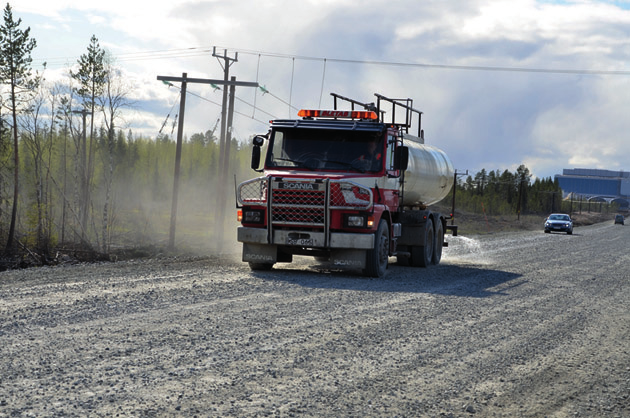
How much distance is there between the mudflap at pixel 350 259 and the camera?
14.7 m

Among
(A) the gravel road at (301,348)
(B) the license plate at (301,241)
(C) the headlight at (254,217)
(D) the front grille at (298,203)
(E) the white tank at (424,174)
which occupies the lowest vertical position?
(A) the gravel road at (301,348)

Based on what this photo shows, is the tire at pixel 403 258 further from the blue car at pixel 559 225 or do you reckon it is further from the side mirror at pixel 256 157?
the blue car at pixel 559 225

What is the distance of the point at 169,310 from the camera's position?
9492mm

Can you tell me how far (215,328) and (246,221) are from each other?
6.51 m

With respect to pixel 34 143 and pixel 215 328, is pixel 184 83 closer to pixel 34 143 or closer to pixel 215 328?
pixel 34 143

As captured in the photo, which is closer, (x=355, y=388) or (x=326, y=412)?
(x=326, y=412)

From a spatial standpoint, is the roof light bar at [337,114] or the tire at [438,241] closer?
the roof light bar at [337,114]

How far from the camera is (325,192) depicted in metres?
14.1

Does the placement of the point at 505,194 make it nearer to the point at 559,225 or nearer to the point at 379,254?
the point at 559,225

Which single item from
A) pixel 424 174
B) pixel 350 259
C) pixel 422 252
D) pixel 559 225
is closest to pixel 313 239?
pixel 350 259

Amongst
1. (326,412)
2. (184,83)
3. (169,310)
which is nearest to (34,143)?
(184,83)

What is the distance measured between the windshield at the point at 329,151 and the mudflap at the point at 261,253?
1733 millimetres

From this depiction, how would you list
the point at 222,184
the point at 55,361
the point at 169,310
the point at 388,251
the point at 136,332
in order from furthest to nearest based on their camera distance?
1. the point at 222,184
2. the point at 388,251
3. the point at 169,310
4. the point at 136,332
5. the point at 55,361

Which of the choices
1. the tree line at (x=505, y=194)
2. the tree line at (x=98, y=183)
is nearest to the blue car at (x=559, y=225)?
the tree line at (x=98, y=183)
